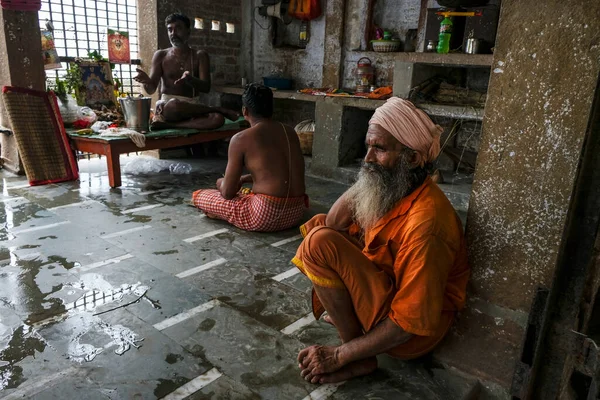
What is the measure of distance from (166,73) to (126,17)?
57.9 inches

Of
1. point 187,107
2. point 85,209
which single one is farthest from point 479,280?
point 187,107

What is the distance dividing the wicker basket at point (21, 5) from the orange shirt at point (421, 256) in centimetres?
558

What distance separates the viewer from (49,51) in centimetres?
652

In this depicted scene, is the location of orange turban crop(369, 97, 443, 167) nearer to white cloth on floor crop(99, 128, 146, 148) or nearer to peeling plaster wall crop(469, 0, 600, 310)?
peeling plaster wall crop(469, 0, 600, 310)

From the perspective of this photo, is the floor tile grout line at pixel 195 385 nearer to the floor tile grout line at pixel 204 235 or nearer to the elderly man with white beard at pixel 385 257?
the elderly man with white beard at pixel 385 257

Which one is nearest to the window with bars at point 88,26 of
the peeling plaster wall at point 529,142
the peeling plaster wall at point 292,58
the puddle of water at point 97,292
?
the peeling plaster wall at point 292,58

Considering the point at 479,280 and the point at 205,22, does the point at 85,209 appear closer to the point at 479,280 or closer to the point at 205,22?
the point at 479,280

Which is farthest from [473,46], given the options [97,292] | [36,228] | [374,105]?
[36,228]

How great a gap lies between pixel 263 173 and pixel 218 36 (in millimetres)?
5005

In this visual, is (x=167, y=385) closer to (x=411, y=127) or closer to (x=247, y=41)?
(x=411, y=127)

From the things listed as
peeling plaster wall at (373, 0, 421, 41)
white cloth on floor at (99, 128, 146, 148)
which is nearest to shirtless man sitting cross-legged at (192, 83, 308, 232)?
white cloth on floor at (99, 128, 146, 148)

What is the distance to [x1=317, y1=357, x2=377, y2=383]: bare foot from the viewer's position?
2318 mm

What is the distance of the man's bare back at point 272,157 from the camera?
14.0ft

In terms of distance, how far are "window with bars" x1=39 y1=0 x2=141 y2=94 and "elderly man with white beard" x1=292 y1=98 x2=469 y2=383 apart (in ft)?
20.6
